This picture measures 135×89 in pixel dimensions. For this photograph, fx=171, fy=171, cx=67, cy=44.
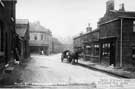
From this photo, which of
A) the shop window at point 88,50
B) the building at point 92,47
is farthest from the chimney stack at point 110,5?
the shop window at point 88,50

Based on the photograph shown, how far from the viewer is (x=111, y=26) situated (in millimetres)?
18156

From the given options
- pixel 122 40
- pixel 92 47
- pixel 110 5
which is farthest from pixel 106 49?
pixel 110 5

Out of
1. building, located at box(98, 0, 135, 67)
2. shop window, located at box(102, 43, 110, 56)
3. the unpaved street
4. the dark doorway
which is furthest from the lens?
shop window, located at box(102, 43, 110, 56)

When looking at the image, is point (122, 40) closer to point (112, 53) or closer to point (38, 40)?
point (112, 53)

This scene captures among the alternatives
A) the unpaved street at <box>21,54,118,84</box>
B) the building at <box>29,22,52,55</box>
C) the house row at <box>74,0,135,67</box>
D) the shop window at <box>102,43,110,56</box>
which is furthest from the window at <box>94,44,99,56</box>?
the building at <box>29,22,52,55</box>

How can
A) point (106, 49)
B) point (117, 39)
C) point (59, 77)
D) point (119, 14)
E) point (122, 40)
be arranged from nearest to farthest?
point (59, 77), point (122, 40), point (117, 39), point (119, 14), point (106, 49)

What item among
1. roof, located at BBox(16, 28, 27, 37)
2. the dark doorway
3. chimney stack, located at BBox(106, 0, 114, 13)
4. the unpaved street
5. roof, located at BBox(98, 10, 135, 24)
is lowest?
the unpaved street

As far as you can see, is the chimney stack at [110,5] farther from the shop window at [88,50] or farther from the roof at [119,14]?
the shop window at [88,50]

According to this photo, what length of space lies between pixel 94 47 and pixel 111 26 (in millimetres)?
5715

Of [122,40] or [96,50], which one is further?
[96,50]

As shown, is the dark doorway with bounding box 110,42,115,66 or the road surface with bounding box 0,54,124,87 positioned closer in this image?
the road surface with bounding box 0,54,124,87

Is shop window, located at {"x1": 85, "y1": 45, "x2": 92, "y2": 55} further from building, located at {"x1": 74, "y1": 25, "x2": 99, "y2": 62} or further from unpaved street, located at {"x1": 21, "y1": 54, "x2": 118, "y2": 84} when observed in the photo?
unpaved street, located at {"x1": 21, "y1": 54, "x2": 118, "y2": 84}

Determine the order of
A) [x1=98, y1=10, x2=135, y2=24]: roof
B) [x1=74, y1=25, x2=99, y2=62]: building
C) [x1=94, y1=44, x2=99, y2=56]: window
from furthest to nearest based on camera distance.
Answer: [x1=74, y1=25, x2=99, y2=62]: building, [x1=94, y1=44, x2=99, y2=56]: window, [x1=98, y1=10, x2=135, y2=24]: roof

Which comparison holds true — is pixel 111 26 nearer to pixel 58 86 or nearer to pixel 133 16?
pixel 133 16
